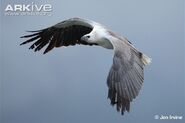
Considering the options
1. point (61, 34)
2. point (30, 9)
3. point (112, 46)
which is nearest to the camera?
point (112, 46)

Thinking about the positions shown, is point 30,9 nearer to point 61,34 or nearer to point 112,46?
point 61,34

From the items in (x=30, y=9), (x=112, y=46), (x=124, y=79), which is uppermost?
(x=30, y=9)

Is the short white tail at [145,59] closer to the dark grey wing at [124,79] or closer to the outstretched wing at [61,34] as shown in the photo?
the dark grey wing at [124,79]

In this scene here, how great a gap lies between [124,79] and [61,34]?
1.15m

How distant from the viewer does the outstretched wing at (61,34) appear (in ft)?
16.9

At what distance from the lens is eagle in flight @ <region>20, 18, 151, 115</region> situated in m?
4.30

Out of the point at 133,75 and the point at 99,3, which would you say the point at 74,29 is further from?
the point at 133,75

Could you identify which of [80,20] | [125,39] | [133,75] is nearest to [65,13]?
[80,20]

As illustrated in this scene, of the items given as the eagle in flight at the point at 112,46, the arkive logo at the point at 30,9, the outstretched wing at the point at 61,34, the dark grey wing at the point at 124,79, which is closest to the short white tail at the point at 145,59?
the eagle in flight at the point at 112,46

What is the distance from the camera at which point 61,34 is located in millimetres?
5332

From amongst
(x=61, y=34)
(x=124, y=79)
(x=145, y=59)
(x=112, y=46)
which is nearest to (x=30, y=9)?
(x=61, y=34)

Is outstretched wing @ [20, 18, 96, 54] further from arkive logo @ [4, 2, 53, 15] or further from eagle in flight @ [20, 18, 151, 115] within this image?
arkive logo @ [4, 2, 53, 15]

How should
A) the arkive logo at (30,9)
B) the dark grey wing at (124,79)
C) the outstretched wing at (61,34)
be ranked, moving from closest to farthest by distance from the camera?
1. the dark grey wing at (124,79)
2. the arkive logo at (30,9)
3. the outstretched wing at (61,34)

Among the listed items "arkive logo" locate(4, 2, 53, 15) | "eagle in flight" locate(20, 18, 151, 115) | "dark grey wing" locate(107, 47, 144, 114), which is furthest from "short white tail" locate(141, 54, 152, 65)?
"arkive logo" locate(4, 2, 53, 15)
